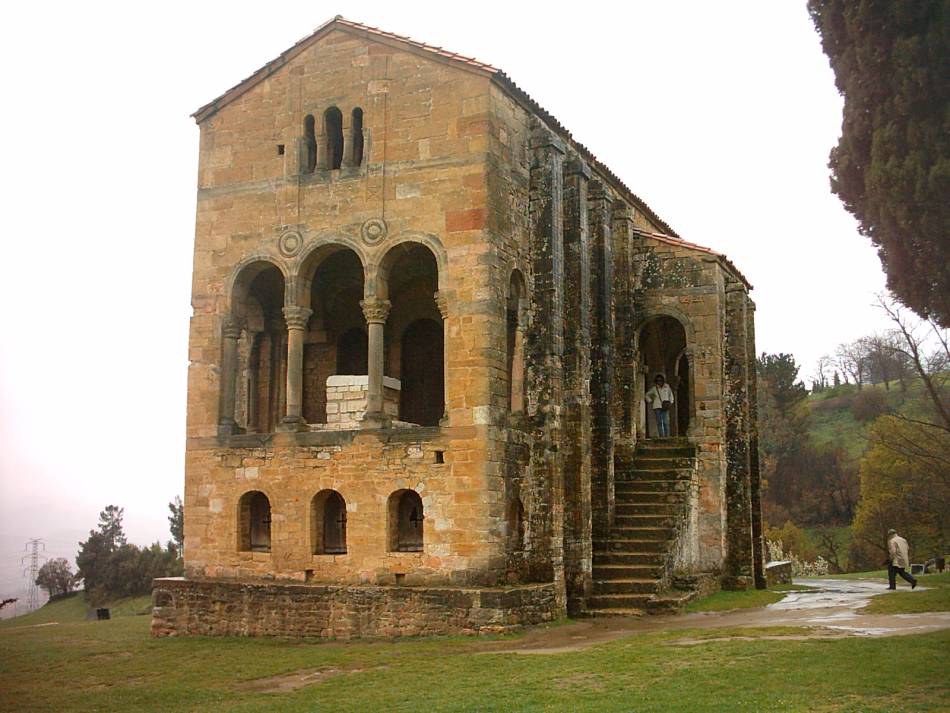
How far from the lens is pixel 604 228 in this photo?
2112cm

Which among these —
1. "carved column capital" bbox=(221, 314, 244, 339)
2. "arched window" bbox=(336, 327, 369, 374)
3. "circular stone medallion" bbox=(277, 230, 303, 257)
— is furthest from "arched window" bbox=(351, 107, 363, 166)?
"arched window" bbox=(336, 327, 369, 374)

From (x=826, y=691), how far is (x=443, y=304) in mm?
9622

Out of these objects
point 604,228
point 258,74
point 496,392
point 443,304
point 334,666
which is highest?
point 258,74

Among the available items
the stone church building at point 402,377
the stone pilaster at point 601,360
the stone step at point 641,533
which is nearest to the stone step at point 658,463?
the stone church building at point 402,377

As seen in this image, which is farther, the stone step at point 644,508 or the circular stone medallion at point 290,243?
the stone step at point 644,508

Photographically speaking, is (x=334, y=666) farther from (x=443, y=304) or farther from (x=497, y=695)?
(x=443, y=304)

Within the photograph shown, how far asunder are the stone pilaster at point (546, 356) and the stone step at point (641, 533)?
226cm

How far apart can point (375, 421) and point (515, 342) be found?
304 cm

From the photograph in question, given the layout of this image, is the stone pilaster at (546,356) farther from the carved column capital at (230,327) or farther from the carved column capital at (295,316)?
the carved column capital at (230,327)

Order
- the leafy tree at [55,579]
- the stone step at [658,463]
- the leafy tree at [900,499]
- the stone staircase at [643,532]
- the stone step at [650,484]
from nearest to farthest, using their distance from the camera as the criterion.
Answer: the stone staircase at [643,532] < the stone step at [650,484] < the stone step at [658,463] < the leafy tree at [900,499] < the leafy tree at [55,579]

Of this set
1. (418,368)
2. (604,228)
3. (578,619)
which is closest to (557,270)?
(604,228)

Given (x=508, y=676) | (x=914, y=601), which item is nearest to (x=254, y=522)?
(x=508, y=676)

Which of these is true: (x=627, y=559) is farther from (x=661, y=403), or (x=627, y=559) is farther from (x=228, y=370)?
(x=228, y=370)

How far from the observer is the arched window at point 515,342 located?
1867 centimetres
